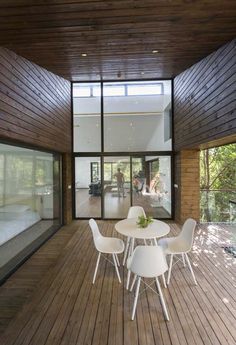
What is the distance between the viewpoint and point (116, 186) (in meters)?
7.15

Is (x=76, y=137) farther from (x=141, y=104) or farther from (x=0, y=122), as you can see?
(x=0, y=122)

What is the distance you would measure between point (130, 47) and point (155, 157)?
3627 millimetres

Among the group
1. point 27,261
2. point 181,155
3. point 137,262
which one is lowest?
point 27,261

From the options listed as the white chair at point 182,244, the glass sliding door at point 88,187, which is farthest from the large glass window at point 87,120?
the white chair at point 182,244

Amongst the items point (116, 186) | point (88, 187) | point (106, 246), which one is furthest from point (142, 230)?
point (88, 187)

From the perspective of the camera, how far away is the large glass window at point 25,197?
3.67 metres

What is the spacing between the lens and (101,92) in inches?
274

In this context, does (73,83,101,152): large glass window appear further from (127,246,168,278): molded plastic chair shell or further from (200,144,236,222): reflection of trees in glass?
(200,144,236,222): reflection of trees in glass

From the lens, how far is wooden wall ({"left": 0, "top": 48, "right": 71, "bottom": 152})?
3268 millimetres

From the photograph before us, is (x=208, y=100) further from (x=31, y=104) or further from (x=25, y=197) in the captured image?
(x=25, y=197)

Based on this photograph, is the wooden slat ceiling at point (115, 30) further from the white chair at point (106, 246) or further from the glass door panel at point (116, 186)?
the glass door panel at point (116, 186)

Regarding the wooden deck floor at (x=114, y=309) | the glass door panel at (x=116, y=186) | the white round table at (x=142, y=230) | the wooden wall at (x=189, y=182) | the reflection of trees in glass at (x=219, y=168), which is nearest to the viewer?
the wooden deck floor at (x=114, y=309)

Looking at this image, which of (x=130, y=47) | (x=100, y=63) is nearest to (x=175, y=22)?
(x=130, y=47)

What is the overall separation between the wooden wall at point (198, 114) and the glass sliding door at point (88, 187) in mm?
2427
